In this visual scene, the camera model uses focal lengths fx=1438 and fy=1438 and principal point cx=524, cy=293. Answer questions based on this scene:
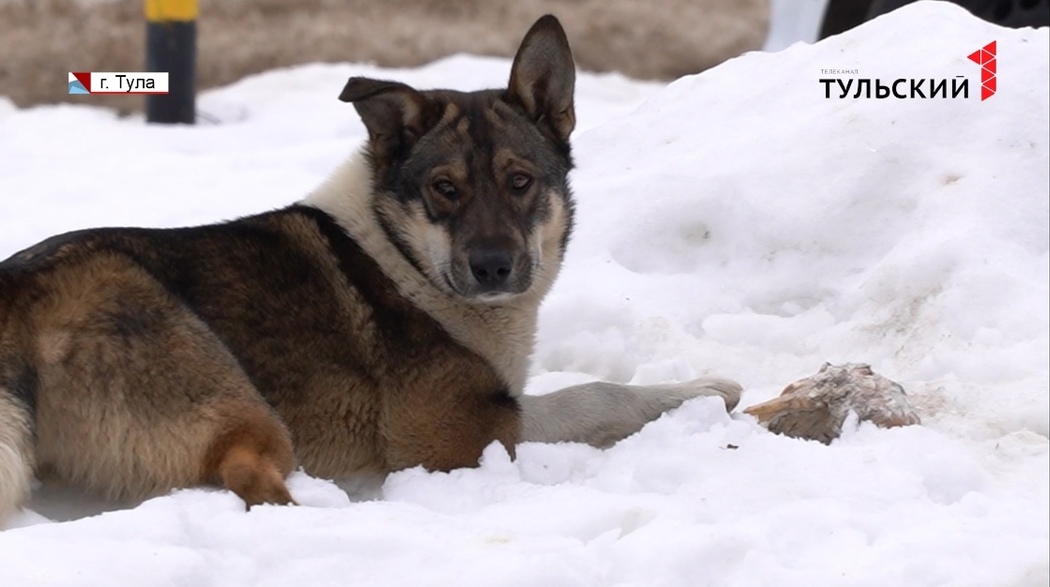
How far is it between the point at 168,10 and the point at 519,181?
13.7 feet

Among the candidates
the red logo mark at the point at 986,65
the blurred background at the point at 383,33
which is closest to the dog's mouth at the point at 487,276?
the red logo mark at the point at 986,65

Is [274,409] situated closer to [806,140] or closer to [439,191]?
[439,191]

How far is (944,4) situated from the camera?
6004 millimetres

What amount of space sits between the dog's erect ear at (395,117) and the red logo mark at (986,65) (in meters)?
2.22

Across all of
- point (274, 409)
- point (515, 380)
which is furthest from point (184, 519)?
point (515, 380)

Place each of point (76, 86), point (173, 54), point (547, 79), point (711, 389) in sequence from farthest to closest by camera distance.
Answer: point (76, 86)
point (173, 54)
point (547, 79)
point (711, 389)

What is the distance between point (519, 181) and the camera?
4.23 metres

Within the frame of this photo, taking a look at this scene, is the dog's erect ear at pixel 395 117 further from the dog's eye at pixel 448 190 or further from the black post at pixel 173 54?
the black post at pixel 173 54

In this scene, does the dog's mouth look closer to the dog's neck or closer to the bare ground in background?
the dog's neck

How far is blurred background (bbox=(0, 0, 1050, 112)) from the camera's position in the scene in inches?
333

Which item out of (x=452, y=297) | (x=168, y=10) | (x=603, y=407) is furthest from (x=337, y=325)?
(x=168, y=10)

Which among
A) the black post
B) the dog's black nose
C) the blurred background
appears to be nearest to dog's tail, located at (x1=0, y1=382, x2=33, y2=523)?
the dog's black nose

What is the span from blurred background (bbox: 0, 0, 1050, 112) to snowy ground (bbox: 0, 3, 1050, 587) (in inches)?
37.5

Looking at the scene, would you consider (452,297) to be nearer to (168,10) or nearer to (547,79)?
(547,79)
